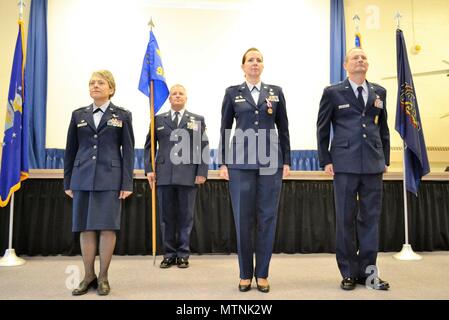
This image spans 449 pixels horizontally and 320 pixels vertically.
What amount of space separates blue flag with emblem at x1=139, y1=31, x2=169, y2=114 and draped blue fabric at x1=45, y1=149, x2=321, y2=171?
1445 millimetres

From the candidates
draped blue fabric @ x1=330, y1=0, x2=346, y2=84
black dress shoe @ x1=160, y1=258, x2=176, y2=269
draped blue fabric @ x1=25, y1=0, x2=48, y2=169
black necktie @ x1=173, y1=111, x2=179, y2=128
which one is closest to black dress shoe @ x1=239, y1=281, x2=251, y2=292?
black dress shoe @ x1=160, y1=258, x2=176, y2=269

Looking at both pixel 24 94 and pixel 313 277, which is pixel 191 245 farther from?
pixel 24 94

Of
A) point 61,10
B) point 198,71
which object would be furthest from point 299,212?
point 61,10

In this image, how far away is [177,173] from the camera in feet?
10.4

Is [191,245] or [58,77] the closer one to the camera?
[191,245]

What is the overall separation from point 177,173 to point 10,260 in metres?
1.66

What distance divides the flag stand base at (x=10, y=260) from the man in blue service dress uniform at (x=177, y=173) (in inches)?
50.6

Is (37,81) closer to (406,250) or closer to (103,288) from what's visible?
(103,288)

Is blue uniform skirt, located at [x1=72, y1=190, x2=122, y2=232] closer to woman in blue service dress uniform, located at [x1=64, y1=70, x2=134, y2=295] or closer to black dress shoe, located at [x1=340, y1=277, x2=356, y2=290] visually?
woman in blue service dress uniform, located at [x1=64, y1=70, x2=134, y2=295]

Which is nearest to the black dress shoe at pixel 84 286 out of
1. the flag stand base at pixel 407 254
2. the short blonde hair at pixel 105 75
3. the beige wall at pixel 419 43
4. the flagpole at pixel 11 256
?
the short blonde hair at pixel 105 75

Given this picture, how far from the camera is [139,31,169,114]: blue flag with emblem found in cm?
350

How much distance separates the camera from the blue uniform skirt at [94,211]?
2.22 meters

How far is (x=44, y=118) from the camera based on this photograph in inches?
190
